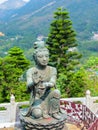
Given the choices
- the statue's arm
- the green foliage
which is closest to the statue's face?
the statue's arm

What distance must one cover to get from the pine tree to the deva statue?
6.82 meters

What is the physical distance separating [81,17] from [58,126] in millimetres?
143697

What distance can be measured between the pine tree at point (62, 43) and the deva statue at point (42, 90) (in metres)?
6.82

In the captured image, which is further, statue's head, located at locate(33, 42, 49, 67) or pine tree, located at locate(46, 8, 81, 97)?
pine tree, located at locate(46, 8, 81, 97)

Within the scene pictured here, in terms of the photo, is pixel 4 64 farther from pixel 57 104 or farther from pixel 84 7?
pixel 84 7

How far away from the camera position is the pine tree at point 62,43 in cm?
1366

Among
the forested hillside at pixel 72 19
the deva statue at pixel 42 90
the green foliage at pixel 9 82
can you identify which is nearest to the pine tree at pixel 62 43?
the green foliage at pixel 9 82

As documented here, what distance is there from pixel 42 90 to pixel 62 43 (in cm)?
765

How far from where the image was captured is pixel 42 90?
21.0 feet

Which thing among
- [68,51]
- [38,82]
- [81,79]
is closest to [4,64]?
[81,79]

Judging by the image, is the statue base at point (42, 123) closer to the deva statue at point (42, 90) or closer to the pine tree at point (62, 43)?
the deva statue at point (42, 90)

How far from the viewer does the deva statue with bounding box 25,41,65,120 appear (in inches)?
248

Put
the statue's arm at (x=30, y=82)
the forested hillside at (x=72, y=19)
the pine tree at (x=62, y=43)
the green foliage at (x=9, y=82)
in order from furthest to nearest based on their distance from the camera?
the forested hillside at (x=72, y=19), the pine tree at (x=62, y=43), the green foliage at (x=9, y=82), the statue's arm at (x=30, y=82)

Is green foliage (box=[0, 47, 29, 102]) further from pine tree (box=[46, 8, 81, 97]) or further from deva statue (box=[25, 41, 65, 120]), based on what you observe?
deva statue (box=[25, 41, 65, 120])
